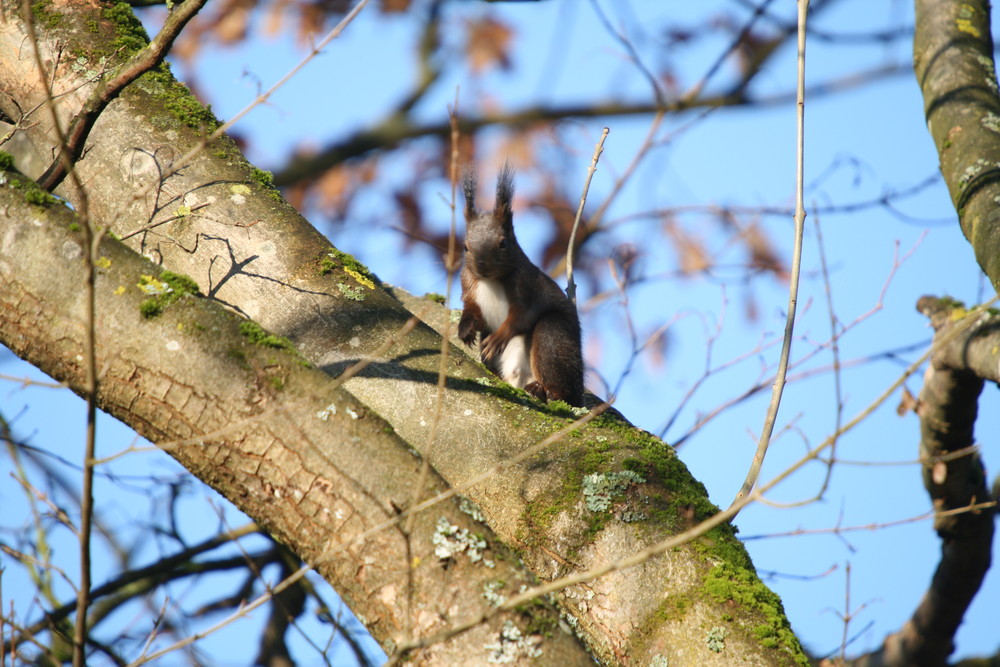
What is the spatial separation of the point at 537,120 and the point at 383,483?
4239mm

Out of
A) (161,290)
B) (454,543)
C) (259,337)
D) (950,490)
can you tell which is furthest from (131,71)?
(950,490)

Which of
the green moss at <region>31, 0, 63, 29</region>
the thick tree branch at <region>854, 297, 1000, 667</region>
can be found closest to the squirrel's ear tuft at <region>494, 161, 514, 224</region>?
the thick tree branch at <region>854, 297, 1000, 667</region>

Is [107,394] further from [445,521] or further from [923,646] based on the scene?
[923,646]

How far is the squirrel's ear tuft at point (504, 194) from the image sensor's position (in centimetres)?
453

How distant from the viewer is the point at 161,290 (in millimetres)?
1872

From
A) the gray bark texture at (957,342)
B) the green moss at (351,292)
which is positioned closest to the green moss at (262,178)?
the green moss at (351,292)

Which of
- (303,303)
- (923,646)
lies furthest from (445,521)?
(923,646)

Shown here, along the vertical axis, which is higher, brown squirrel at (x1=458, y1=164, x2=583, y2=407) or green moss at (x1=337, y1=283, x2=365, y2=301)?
brown squirrel at (x1=458, y1=164, x2=583, y2=407)

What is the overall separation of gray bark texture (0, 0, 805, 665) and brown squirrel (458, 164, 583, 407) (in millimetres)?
1588

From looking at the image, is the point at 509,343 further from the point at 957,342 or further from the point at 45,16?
the point at 45,16

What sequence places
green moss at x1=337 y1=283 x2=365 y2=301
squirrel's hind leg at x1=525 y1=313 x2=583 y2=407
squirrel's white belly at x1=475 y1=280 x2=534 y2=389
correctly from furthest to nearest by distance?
squirrel's white belly at x1=475 y1=280 x2=534 y2=389 → squirrel's hind leg at x1=525 y1=313 x2=583 y2=407 → green moss at x1=337 y1=283 x2=365 y2=301

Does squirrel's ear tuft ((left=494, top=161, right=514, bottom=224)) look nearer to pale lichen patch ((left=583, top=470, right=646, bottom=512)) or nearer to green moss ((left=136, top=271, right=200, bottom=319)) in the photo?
pale lichen patch ((left=583, top=470, right=646, bottom=512))

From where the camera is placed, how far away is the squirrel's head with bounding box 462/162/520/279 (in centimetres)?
447

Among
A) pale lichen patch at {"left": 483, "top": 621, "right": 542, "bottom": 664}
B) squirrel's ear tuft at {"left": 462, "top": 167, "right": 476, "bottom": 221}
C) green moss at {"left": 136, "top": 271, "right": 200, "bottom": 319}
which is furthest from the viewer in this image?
squirrel's ear tuft at {"left": 462, "top": 167, "right": 476, "bottom": 221}
